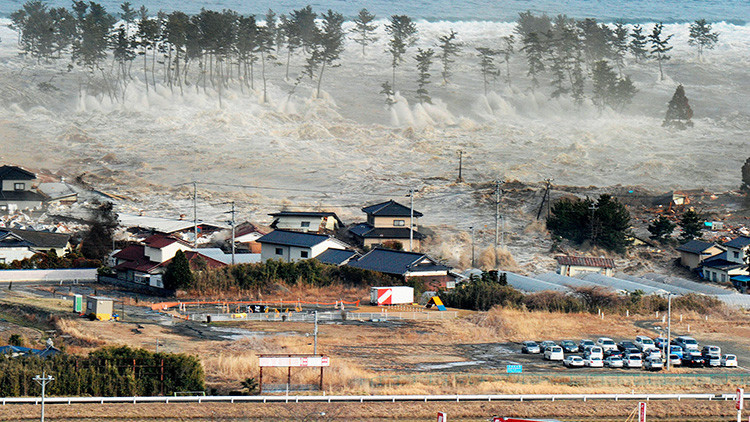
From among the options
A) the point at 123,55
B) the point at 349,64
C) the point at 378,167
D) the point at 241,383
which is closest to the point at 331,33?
the point at 349,64

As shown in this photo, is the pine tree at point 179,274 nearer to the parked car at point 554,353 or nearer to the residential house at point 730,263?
the parked car at point 554,353

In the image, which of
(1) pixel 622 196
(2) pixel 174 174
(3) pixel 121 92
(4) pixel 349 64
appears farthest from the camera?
(4) pixel 349 64

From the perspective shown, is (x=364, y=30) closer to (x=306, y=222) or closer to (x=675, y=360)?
(x=306, y=222)

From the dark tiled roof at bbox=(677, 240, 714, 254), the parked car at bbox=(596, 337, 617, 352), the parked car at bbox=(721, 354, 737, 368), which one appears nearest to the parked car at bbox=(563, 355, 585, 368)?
the parked car at bbox=(596, 337, 617, 352)

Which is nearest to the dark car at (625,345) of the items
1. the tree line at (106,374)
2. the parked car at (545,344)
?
the parked car at (545,344)

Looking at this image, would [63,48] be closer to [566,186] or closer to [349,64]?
Result: [349,64]

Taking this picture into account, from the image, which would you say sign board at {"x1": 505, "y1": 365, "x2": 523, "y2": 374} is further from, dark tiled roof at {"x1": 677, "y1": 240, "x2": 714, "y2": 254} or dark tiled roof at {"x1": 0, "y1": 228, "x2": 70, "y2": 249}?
dark tiled roof at {"x1": 0, "y1": 228, "x2": 70, "y2": 249}
